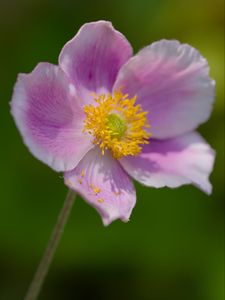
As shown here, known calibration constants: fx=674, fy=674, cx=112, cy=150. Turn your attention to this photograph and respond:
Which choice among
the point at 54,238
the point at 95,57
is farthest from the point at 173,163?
the point at 54,238

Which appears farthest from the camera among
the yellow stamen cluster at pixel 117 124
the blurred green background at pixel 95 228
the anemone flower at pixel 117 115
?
the blurred green background at pixel 95 228

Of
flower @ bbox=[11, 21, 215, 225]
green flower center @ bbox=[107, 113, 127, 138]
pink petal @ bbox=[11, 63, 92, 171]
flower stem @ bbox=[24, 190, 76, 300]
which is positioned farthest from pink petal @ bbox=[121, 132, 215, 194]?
flower stem @ bbox=[24, 190, 76, 300]

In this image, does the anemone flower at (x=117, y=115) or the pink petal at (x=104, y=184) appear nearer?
the pink petal at (x=104, y=184)

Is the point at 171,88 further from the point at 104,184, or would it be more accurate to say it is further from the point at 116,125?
the point at 104,184

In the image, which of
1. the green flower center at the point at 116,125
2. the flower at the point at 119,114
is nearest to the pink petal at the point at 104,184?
the flower at the point at 119,114

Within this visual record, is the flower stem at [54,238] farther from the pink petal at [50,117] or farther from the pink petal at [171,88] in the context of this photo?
the pink petal at [171,88]

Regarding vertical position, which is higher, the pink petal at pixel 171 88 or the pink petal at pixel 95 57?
the pink petal at pixel 95 57

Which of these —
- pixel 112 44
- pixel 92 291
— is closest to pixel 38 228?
pixel 92 291

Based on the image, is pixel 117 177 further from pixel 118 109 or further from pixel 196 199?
pixel 196 199
